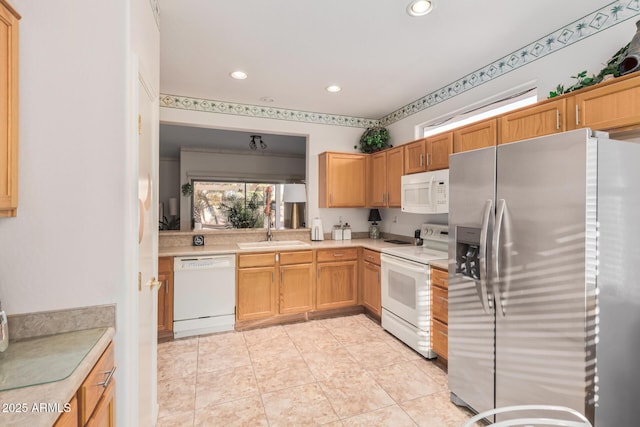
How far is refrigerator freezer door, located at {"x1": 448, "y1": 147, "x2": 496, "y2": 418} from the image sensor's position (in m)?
1.83

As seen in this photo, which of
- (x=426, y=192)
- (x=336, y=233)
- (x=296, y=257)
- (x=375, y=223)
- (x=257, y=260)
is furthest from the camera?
(x=375, y=223)

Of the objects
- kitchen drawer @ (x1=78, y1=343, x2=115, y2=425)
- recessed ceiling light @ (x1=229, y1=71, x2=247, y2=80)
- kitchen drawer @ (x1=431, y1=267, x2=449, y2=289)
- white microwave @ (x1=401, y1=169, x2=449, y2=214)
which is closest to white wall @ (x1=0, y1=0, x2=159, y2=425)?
kitchen drawer @ (x1=78, y1=343, x2=115, y2=425)

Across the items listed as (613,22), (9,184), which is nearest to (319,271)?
(9,184)

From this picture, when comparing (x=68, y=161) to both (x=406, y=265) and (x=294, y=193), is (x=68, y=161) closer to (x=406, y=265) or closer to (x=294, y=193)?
(x=406, y=265)

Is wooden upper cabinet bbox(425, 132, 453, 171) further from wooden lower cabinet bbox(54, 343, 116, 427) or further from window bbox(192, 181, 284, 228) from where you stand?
window bbox(192, 181, 284, 228)

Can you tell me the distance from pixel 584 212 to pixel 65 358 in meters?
2.12

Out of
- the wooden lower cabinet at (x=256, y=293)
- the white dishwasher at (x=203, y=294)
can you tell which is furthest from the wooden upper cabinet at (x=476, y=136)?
the white dishwasher at (x=203, y=294)

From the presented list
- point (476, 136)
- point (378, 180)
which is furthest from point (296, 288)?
point (476, 136)

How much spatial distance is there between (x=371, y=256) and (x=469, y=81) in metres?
2.11

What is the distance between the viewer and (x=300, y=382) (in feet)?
7.75

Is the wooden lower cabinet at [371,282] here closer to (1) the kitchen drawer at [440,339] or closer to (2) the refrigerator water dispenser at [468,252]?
(1) the kitchen drawer at [440,339]

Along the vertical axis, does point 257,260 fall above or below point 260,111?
below

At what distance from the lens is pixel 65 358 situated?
97cm

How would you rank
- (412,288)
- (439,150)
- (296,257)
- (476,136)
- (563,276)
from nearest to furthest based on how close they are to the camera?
1. (563,276)
2. (476,136)
3. (412,288)
4. (439,150)
5. (296,257)
